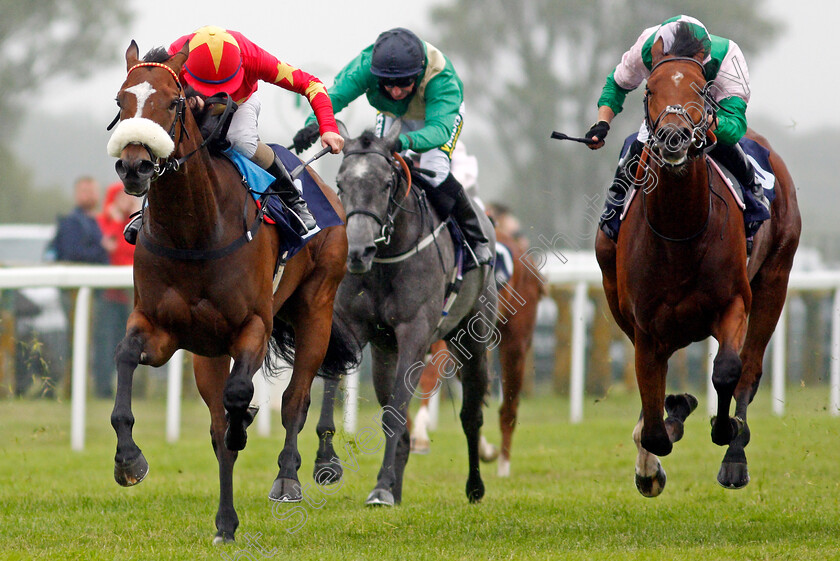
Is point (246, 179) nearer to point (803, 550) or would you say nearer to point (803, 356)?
point (803, 550)

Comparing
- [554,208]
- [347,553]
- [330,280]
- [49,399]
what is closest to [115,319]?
[49,399]

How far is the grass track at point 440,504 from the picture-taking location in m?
5.33

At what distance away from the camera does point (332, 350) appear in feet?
21.3

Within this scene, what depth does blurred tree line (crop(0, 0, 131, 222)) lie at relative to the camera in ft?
81.5

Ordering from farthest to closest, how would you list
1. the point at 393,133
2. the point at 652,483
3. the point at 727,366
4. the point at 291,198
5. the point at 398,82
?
the point at 398,82 → the point at 393,133 → the point at 652,483 → the point at 291,198 → the point at 727,366

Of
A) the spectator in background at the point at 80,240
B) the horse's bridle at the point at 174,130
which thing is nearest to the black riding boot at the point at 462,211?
the horse's bridle at the point at 174,130

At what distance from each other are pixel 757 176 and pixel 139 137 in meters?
3.24

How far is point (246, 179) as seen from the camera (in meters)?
5.41

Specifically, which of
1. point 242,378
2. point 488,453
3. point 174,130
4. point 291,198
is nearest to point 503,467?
point 488,453

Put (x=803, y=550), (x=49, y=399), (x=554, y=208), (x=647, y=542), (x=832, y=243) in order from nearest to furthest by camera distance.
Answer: (x=803, y=550) → (x=647, y=542) → (x=49, y=399) → (x=832, y=243) → (x=554, y=208)

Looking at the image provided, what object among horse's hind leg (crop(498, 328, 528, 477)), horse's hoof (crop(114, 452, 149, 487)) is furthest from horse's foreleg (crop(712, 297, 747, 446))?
horse's hind leg (crop(498, 328, 528, 477))

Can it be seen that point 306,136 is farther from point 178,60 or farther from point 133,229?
point 178,60

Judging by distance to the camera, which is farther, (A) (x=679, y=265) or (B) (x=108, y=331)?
(B) (x=108, y=331)

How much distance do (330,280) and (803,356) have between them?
804 centimetres
